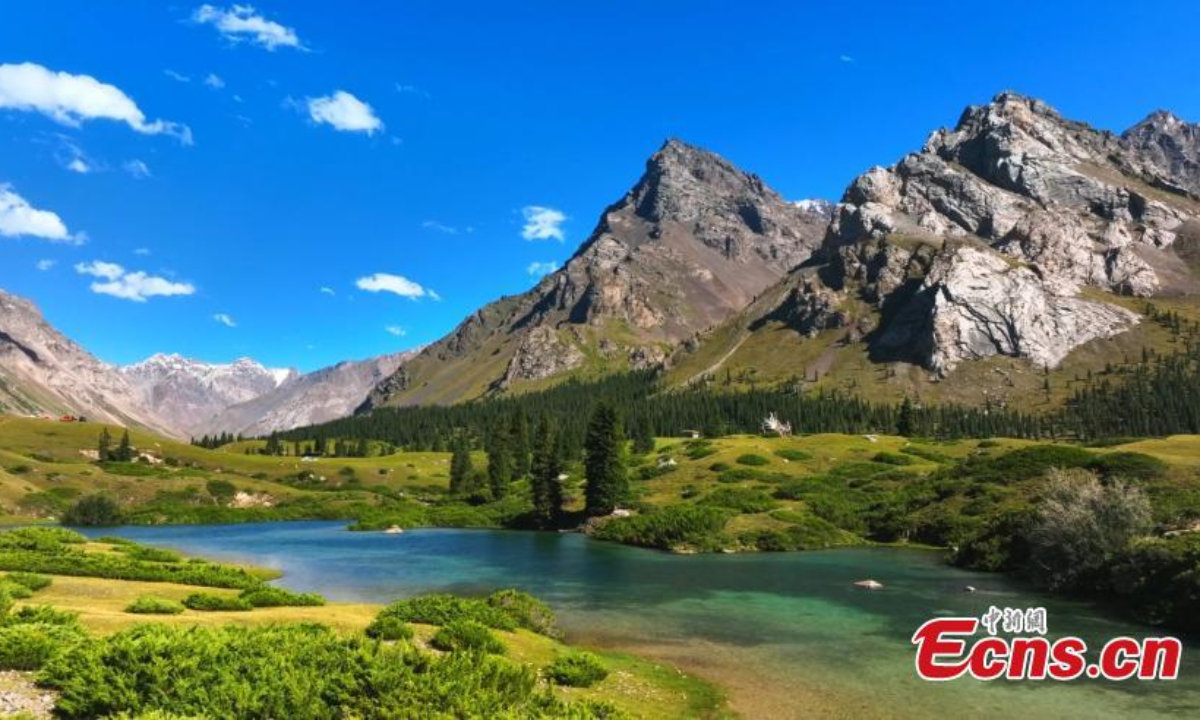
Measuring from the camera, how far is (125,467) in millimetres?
161375

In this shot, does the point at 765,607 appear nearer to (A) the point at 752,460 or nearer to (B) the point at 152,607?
(B) the point at 152,607

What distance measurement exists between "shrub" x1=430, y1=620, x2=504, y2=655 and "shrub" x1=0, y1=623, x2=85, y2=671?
40.4 ft

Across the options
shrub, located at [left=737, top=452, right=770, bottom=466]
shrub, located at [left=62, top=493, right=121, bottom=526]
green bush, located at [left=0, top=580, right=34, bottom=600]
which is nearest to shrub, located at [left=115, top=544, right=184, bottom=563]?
green bush, located at [left=0, top=580, right=34, bottom=600]

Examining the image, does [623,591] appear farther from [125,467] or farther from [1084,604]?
[125,467]

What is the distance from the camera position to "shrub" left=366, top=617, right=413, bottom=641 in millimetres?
27656

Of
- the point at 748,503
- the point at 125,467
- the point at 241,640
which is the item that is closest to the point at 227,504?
the point at 125,467

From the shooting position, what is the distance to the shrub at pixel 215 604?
31766mm

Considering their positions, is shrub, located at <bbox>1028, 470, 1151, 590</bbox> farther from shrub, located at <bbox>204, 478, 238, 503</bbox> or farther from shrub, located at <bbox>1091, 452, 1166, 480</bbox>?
shrub, located at <bbox>204, 478, 238, 503</bbox>

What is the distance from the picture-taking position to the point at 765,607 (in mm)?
46281

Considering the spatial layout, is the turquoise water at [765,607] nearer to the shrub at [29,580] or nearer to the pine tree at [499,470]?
the shrub at [29,580]

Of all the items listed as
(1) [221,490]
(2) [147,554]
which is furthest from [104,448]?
(2) [147,554]

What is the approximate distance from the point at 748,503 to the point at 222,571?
6879cm

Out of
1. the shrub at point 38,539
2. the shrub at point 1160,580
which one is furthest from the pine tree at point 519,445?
the shrub at point 1160,580

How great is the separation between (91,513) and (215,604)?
108 meters
